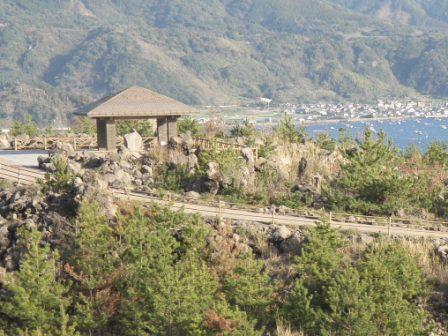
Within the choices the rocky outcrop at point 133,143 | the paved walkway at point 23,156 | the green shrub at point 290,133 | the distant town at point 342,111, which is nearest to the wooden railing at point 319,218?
the paved walkway at point 23,156

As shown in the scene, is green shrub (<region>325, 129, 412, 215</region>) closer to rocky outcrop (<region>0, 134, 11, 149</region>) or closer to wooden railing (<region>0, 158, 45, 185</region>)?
wooden railing (<region>0, 158, 45, 185</region>)

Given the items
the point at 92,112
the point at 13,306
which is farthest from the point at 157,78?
the point at 13,306

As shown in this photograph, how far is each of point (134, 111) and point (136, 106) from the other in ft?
1.33

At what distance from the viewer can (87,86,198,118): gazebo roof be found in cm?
2781

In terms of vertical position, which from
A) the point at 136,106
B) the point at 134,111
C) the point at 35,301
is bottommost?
the point at 35,301

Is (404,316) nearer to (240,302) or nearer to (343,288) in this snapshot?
(343,288)

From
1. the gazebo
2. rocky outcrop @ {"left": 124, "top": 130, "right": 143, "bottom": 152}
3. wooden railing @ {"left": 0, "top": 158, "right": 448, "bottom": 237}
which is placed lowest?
wooden railing @ {"left": 0, "top": 158, "right": 448, "bottom": 237}

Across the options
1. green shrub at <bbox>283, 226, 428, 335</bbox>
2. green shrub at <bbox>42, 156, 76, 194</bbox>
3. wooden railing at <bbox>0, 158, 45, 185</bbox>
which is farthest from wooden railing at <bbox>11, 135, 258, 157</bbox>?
green shrub at <bbox>283, 226, 428, 335</bbox>

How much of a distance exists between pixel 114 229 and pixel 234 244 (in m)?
2.89

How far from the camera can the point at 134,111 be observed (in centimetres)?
2788

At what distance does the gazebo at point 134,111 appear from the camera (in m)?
27.9

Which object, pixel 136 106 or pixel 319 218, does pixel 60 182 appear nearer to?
pixel 319 218

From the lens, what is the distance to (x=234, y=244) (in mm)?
17781

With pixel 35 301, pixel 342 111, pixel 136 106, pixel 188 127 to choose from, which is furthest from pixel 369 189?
pixel 342 111
